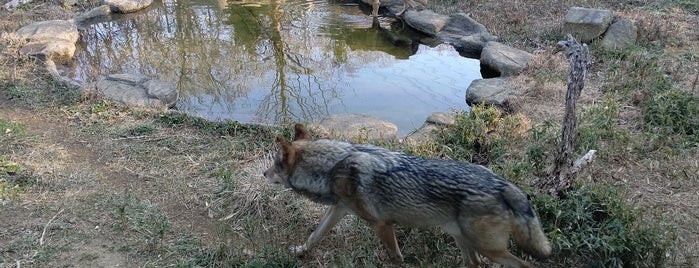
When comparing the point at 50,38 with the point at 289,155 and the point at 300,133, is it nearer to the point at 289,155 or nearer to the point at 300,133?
the point at 300,133

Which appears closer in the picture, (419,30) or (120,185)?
(120,185)

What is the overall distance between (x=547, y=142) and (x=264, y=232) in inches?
129

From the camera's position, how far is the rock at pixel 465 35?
10766 millimetres

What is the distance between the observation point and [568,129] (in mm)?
4824

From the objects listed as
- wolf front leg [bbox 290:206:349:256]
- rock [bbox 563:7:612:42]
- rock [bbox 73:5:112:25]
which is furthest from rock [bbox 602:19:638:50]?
rock [bbox 73:5:112:25]

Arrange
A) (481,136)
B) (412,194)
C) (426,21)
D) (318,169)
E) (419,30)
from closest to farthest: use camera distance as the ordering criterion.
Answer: (412,194), (318,169), (481,136), (426,21), (419,30)

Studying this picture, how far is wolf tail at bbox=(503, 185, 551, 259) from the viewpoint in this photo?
366cm

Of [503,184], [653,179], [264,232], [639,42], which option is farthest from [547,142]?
[639,42]

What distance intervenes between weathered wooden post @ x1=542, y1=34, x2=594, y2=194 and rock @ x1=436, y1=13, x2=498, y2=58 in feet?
19.7

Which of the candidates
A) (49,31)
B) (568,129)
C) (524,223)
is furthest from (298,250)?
(49,31)

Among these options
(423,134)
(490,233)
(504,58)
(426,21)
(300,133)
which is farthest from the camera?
(426,21)

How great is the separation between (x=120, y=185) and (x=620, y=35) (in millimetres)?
8601

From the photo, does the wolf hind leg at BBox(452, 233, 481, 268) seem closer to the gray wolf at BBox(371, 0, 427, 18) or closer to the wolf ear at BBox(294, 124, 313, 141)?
the wolf ear at BBox(294, 124, 313, 141)

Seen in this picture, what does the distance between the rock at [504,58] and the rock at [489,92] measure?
0.48 meters
